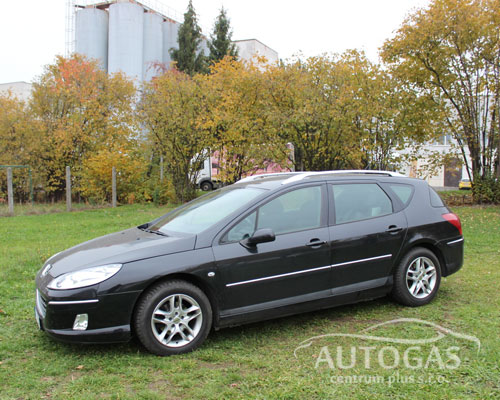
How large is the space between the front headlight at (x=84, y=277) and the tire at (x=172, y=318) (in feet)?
1.16

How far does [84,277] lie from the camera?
3805mm

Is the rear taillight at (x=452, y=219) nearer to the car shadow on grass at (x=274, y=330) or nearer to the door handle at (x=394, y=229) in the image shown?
the door handle at (x=394, y=229)

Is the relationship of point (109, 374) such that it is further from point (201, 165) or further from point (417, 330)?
point (201, 165)

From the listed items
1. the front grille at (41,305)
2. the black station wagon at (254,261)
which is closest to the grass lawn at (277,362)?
the black station wagon at (254,261)

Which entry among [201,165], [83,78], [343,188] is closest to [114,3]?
[83,78]

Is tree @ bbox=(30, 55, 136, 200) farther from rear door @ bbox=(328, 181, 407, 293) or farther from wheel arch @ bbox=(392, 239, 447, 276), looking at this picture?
wheel arch @ bbox=(392, 239, 447, 276)

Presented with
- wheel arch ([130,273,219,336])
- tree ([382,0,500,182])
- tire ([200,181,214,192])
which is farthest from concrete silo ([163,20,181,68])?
wheel arch ([130,273,219,336])

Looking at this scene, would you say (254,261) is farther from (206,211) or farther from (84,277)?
(84,277)

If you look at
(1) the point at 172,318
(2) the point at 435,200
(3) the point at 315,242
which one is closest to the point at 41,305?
(1) the point at 172,318

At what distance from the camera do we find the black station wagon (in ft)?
12.5

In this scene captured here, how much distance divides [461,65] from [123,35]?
35.3m

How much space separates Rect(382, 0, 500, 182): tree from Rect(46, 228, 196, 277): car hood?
569 inches

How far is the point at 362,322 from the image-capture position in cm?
465

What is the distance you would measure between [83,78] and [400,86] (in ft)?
44.1
